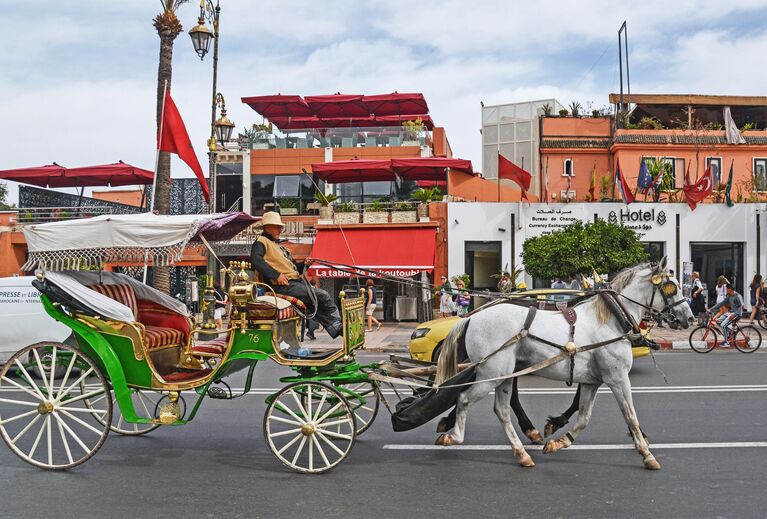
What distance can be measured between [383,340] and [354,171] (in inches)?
398

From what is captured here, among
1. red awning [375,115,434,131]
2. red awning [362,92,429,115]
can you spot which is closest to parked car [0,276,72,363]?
red awning [362,92,429,115]

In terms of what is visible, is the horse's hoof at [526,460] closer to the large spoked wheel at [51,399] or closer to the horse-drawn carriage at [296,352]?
the horse-drawn carriage at [296,352]

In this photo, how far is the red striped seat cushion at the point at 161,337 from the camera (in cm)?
761

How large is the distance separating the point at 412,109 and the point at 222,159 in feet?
40.9

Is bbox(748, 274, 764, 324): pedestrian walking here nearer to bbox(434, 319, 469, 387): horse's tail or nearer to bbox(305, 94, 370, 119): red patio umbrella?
bbox(434, 319, 469, 387): horse's tail

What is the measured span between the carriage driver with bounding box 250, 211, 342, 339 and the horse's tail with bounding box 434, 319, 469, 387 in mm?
1150

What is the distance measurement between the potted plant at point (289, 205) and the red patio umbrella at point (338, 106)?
908cm

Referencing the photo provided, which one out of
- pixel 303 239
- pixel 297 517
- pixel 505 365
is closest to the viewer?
pixel 297 517

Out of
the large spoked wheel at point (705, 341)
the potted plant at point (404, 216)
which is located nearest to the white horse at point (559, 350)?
the large spoked wheel at point (705, 341)

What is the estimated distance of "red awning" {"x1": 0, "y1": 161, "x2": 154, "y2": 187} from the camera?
1166 inches

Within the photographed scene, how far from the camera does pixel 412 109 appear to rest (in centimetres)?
4169

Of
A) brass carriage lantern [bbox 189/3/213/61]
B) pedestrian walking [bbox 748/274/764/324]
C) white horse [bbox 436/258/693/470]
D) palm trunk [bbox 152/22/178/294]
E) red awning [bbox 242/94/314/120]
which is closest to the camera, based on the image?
white horse [bbox 436/258/693/470]

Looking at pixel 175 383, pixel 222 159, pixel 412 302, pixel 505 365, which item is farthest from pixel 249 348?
pixel 222 159

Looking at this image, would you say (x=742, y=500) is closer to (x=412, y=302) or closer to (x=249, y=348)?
(x=249, y=348)
